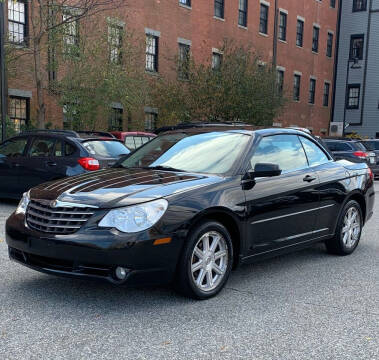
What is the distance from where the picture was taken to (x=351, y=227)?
6.21 meters

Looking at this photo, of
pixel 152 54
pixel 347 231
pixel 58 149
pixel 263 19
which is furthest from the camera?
pixel 263 19

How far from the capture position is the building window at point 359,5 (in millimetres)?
39250

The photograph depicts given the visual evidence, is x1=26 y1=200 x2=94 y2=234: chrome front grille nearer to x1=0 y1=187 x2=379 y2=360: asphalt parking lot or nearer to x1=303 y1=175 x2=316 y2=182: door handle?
x1=0 y1=187 x2=379 y2=360: asphalt parking lot

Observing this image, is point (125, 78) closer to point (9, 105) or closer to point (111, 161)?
point (9, 105)

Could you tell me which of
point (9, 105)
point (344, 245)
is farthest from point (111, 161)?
point (9, 105)

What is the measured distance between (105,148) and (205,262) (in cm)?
555

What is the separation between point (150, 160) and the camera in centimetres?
521

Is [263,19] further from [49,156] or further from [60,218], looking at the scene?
[60,218]

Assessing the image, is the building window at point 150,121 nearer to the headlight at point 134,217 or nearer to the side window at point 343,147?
the side window at point 343,147

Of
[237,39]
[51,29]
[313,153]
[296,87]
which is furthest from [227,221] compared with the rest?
[296,87]

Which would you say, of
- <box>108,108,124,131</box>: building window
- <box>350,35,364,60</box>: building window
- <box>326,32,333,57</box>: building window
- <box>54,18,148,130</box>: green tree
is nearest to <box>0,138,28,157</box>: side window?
<box>54,18,148,130</box>: green tree

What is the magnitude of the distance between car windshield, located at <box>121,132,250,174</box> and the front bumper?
1088 millimetres

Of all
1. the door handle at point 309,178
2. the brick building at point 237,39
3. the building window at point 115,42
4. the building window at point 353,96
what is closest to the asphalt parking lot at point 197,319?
the door handle at point 309,178

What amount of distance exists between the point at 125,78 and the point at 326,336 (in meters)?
15.6
